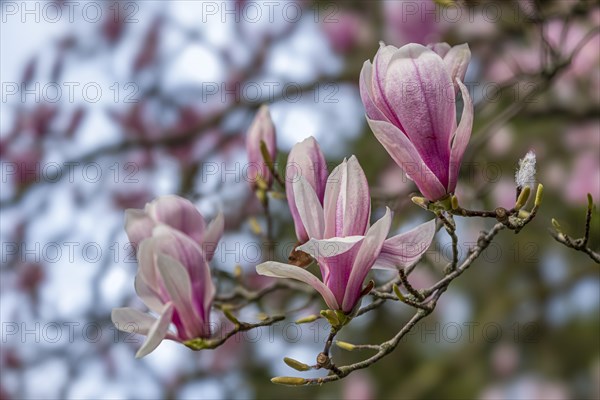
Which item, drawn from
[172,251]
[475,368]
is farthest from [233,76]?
[172,251]

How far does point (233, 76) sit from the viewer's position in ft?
9.29

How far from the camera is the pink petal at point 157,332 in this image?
26.0 inches

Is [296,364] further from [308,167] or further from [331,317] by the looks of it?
[308,167]

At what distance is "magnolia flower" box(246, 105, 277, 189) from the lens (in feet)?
3.05

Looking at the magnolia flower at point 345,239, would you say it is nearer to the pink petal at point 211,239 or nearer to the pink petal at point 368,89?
the pink petal at point 368,89

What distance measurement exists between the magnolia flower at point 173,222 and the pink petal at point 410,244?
23 centimetres

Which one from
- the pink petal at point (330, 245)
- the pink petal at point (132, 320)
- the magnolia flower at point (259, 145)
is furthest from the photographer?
the magnolia flower at point (259, 145)

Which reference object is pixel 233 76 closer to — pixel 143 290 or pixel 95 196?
pixel 95 196

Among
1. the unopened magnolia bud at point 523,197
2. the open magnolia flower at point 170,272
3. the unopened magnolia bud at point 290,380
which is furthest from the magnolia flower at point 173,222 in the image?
the unopened magnolia bud at point 523,197

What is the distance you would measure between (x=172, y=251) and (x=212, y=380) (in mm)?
1577

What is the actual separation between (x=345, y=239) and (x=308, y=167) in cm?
11

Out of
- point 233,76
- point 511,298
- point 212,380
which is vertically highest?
point 233,76

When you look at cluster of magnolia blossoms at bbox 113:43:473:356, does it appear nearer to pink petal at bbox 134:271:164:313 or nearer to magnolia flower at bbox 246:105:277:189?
pink petal at bbox 134:271:164:313

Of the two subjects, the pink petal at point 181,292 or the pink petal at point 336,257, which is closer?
the pink petal at point 336,257
